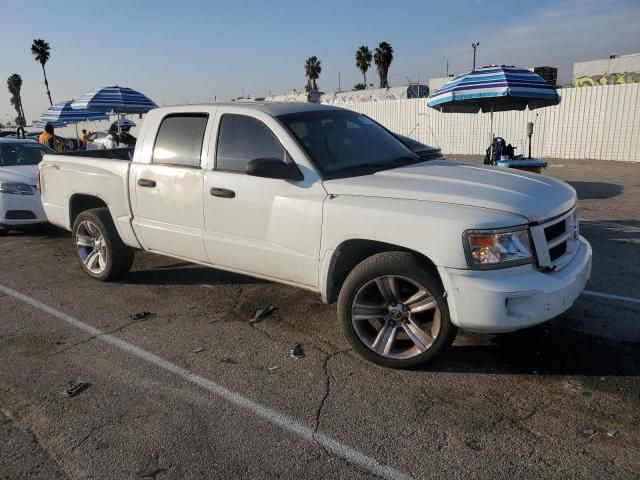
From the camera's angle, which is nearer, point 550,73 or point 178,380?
point 178,380

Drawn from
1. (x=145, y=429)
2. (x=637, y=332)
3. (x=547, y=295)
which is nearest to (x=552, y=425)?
(x=547, y=295)

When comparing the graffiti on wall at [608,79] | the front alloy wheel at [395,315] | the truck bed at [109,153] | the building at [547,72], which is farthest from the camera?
the graffiti on wall at [608,79]

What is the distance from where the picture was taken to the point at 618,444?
111 inches

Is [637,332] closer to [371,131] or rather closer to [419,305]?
[419,305]

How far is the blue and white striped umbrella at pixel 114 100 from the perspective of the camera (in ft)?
47.5

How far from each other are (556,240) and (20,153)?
30.8 feet

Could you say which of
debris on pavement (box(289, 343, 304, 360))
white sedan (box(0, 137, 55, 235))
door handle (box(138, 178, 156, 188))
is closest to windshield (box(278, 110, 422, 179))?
debris on pavement (box(289, 343, 304, 360))

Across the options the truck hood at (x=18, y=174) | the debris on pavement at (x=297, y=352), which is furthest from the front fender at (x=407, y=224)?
the truck hood at (x=18, y=174)

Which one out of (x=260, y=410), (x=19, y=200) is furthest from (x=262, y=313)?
(x=19, y=200)

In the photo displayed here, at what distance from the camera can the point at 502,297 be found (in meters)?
3.18

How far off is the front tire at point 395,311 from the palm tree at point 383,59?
6124 centimetres

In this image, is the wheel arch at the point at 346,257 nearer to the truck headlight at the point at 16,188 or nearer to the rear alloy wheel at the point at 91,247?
the rear alloy wheel at the point at 91,247

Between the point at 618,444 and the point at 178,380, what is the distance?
271 cm

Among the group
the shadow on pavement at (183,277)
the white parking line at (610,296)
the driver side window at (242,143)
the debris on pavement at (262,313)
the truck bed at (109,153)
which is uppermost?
the driver side window at (242,143)
